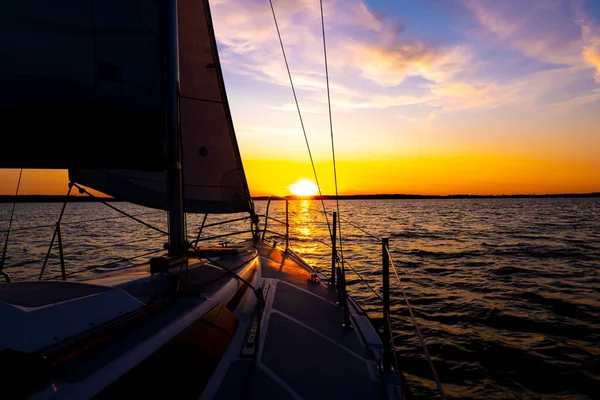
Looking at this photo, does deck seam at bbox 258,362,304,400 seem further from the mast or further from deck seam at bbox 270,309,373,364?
the mast

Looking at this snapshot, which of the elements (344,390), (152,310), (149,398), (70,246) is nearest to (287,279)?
(344,390)

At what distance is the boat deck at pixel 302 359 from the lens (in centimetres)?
295

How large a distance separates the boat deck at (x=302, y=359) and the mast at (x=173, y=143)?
1370 millimetres

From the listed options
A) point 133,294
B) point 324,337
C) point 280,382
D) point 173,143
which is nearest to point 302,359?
point 280,382

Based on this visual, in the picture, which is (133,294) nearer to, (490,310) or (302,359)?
(302,359)

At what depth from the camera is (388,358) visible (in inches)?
135

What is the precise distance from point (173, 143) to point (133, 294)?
161cm

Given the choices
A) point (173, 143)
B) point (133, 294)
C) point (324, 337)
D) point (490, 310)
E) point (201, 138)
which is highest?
point (201, 138)

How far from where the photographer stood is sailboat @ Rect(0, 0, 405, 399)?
78.7 inches

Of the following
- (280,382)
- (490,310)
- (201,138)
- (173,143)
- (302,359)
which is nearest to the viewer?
(280,382)

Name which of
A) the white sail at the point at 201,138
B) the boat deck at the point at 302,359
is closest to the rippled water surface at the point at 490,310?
the white sail at the point at 201,138

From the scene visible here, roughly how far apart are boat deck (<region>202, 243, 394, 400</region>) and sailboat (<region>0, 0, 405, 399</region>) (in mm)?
16

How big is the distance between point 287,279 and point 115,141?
12.3 ft

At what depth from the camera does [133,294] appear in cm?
308
